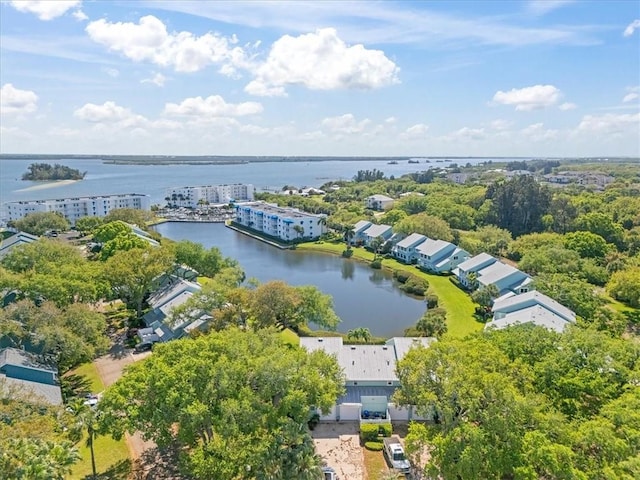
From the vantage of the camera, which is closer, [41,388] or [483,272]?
[41,388]

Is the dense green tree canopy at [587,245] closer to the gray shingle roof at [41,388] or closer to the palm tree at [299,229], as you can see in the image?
the palm tree at [299,229]

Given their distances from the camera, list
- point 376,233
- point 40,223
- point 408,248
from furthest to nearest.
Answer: point 40,223 → point 376,233 → point 408,248

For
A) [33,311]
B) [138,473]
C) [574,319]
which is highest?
[33,311]

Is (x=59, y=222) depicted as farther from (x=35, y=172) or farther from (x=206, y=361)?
(x=35, y=172)

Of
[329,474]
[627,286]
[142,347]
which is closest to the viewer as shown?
[329,474]

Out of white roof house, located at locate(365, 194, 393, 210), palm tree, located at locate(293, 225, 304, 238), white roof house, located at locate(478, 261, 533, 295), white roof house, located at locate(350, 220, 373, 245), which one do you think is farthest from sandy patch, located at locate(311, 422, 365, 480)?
white roof house, located at locate(365, 194, 393, 210)

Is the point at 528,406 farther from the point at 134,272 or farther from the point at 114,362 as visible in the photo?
the point at 134,272

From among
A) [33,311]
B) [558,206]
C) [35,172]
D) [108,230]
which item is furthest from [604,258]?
[35,172]

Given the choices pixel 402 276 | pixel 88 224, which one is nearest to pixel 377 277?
pixel 402 276
